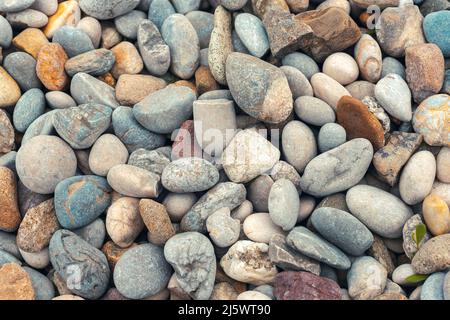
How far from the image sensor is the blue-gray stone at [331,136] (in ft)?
5.89

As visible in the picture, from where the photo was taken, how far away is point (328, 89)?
1.89 m

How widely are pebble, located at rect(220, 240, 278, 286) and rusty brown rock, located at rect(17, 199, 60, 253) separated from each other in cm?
65

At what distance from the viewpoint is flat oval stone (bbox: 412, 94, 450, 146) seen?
178cm

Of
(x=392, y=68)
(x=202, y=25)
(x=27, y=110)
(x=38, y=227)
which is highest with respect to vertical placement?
(x=202, y=25)

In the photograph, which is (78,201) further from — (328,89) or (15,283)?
(328,89)

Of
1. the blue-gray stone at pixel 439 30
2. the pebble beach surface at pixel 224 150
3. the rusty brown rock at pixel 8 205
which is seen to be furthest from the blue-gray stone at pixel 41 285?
the blue-gray stone at pixel 439 30

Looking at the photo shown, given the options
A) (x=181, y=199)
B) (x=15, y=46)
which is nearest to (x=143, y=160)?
(x=181, y=199)

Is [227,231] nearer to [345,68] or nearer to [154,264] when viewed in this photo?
[154,264]

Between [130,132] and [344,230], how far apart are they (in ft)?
2.99

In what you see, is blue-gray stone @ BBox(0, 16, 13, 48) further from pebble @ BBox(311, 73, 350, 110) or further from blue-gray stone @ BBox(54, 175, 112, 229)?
pebble @ BBox(311, 73, 350, 110)

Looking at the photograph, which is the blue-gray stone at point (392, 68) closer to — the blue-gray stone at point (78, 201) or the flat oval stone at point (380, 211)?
the flat oval stone at point (380, 211)

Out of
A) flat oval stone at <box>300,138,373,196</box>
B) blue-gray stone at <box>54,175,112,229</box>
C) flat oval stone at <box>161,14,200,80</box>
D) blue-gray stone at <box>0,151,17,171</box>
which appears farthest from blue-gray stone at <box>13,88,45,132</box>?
flat oval stone at <box>300,138,373,196</box>

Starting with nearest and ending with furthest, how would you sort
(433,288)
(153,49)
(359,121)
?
(433,288) < (359,121) < (153,49)

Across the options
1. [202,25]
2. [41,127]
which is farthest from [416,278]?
[41,127]
